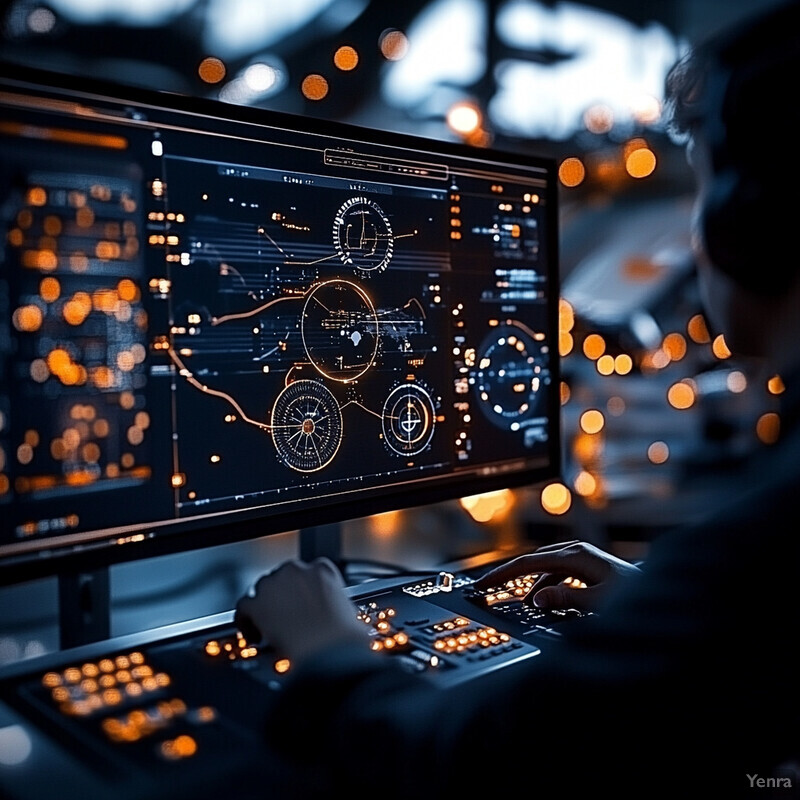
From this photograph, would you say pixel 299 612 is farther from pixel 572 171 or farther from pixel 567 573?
pixel 572 171

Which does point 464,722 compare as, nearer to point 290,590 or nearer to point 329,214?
point 290,590

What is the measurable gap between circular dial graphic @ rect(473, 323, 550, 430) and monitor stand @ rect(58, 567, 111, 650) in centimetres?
49

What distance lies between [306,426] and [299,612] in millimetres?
216

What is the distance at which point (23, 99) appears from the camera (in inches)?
25.2

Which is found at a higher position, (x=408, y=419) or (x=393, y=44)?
(x=393, y=44)

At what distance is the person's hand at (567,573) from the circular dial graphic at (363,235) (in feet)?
1.20

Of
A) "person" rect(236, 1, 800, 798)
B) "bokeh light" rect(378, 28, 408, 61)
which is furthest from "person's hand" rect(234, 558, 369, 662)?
"bokeh light" rect(378, 28, 408, 61)

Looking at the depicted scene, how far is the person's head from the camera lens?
0.54 m

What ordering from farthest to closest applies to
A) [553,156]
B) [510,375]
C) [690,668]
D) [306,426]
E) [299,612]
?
[553,156], [510,375], [306,426], [299,612], [690,668]

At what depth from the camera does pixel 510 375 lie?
1040 mm

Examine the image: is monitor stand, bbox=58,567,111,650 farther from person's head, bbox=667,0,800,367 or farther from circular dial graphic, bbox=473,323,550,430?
person's head, bbox=667,0,800,367

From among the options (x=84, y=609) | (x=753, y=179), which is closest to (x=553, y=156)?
(x=753, y=179)

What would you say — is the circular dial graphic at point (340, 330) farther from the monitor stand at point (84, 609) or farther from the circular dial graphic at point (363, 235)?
the monitor stand at point (84, 609)

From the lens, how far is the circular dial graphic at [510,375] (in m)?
1.01
